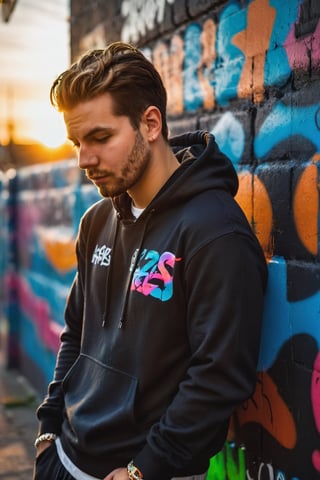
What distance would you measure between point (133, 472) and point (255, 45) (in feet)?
5.30

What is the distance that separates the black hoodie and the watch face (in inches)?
97.1

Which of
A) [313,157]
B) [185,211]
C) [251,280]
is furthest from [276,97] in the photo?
[251,280]

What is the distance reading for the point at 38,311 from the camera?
7180 millimetres

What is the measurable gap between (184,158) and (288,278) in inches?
21.8

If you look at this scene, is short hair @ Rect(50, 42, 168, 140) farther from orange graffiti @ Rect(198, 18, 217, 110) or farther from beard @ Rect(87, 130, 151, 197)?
orange graffiti @ Rect(198, 18, 217, 110)

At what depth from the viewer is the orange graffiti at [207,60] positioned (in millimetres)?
3072

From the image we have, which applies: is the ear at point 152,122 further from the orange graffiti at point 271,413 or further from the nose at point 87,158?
the orange graffiti at point 271,413

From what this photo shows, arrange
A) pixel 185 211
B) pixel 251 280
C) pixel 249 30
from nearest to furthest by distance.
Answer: pixel 251 280, pixel 185 211, pixel 249 30

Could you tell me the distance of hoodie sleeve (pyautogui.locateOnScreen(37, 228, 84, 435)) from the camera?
2773 mm

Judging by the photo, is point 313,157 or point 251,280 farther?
point 313,157

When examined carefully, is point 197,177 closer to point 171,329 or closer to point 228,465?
point 171,329

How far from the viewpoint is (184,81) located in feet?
11.2

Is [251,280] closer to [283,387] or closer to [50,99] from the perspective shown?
[283,387]

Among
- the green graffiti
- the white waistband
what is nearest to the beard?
the white waistband
